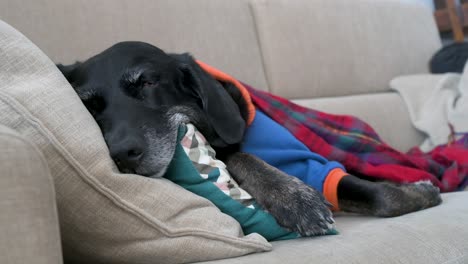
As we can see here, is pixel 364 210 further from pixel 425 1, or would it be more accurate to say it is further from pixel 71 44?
pixel 425 1

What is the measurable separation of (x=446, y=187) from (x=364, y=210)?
28.1 inches

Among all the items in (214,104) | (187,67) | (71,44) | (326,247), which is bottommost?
(326,247)

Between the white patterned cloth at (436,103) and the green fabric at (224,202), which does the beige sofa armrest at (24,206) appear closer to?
the green fabric at (224,202)

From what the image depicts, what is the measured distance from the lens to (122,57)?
4.96 feet

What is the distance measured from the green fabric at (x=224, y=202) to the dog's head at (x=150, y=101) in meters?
0.04

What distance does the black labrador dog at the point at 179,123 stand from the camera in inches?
51.2

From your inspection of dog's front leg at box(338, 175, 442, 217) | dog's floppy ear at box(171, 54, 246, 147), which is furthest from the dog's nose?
dog's front leg at box(338, 175, 442, 217)

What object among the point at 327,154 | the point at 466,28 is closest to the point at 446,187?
the point at 327,154

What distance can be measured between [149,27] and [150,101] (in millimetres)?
865

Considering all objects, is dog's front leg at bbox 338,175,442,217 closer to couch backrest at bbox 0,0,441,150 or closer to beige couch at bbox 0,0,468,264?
beige couch at bbox 0,0,468,264

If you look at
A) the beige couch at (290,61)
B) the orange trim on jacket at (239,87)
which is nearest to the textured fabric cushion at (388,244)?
the beige couch at (290,61)

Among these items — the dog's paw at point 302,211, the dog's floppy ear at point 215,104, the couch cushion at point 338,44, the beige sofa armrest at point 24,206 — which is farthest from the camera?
the couch cushion at point 338,44

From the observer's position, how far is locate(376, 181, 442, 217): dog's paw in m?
1.56

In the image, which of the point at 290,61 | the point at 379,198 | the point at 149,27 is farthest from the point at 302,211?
the point at 290,61
